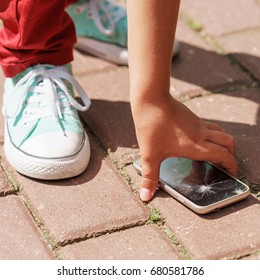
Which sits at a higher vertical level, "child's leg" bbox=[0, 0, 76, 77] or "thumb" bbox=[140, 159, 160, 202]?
"child's leg" bbox=[0, 0, 76, 77]

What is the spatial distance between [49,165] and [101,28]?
2.23ft

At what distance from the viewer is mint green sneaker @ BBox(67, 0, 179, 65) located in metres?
2.14

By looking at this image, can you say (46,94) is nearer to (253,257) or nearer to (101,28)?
(101,28)

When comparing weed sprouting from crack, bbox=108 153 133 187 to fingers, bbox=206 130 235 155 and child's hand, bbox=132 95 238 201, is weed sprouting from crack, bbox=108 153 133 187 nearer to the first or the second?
child's hand, bbox=132 95 238 201

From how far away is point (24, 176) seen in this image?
1.65m

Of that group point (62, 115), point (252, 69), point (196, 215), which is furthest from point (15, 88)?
point (252, 69)

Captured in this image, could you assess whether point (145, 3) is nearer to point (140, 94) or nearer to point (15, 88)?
point (140, 94)

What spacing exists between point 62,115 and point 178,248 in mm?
476

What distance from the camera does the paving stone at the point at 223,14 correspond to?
2.32m

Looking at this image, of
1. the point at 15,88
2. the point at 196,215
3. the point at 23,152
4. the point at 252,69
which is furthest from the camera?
the point at 252,69

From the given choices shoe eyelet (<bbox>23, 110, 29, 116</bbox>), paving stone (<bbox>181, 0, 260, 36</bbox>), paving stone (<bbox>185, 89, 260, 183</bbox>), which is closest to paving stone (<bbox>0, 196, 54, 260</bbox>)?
shoe eyelet (<bbox>23, 110, 29, 116</bbox>)

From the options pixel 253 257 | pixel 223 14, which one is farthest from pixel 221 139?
pixel 223 14

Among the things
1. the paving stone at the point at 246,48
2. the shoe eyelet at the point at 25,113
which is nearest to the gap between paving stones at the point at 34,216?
the shoe eyelet at the point at 25,113
